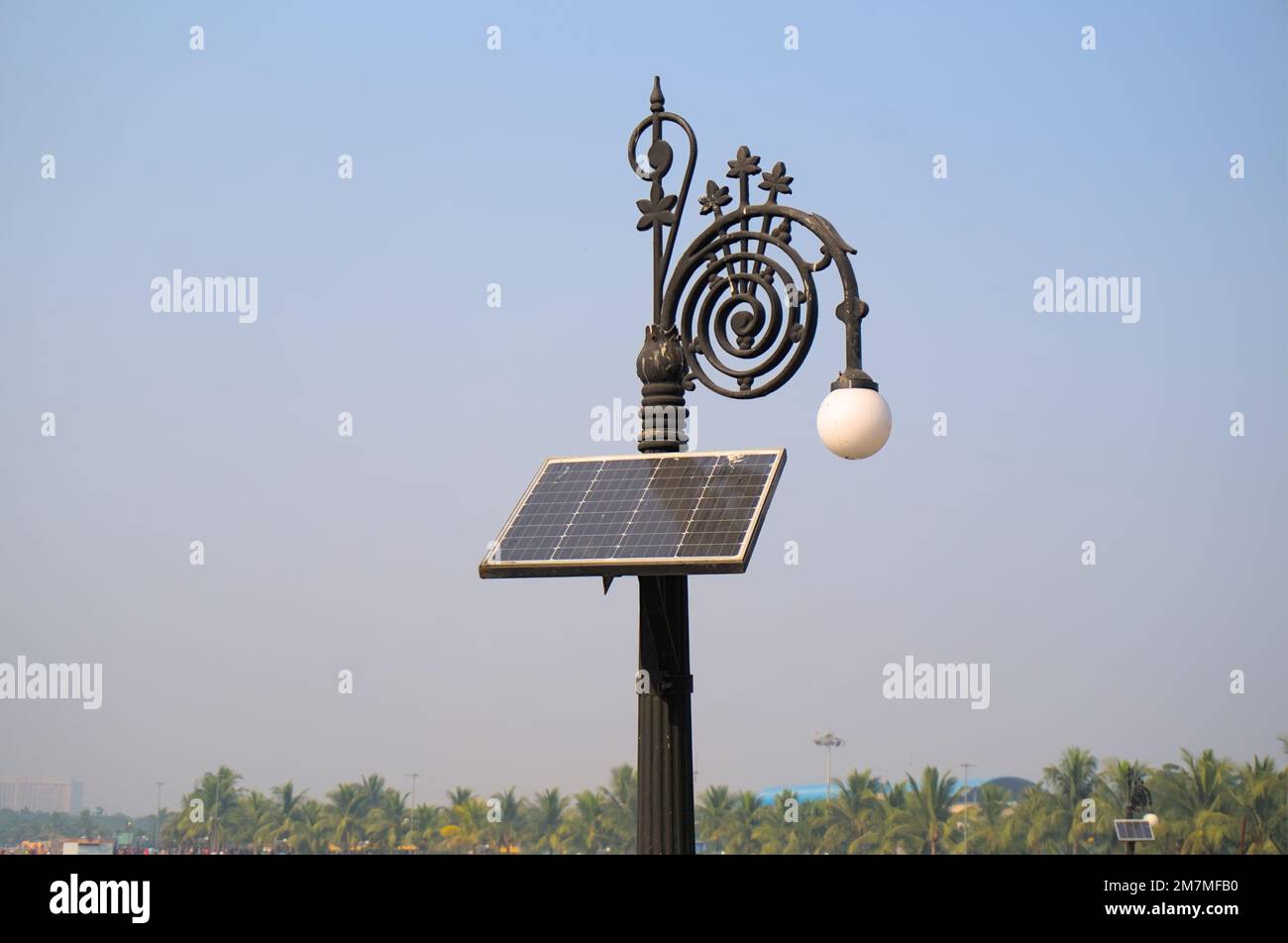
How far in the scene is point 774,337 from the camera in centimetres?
942

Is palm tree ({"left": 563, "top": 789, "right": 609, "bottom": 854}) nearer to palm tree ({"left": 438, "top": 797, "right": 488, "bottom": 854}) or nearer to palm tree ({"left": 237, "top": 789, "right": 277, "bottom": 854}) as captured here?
palm tree ({"left": 438, "top": 797, "right": 488, "bottom": 854})

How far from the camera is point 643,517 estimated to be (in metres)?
9.15

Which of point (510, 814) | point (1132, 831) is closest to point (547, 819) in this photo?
point (510, 814)

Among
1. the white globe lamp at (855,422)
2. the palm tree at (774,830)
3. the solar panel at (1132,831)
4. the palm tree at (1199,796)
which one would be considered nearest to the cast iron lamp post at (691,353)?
the white globe lamp at (855,422)

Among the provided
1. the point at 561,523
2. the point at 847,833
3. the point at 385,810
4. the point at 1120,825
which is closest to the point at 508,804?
the point at 385,810

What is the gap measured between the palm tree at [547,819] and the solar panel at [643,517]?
74360mm

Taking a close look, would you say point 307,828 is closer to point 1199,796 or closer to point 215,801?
point 215,801

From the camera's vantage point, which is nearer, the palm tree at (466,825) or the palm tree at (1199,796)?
the palm tree at (1199,796)

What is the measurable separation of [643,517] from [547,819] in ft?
248

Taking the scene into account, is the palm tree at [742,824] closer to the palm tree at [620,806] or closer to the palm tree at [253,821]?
the palm tree at [620,806]

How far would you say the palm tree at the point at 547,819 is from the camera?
3226 inches

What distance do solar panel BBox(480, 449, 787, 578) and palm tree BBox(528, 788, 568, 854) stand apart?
74360 mm

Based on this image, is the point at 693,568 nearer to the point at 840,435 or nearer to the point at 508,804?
the point at 840,435
